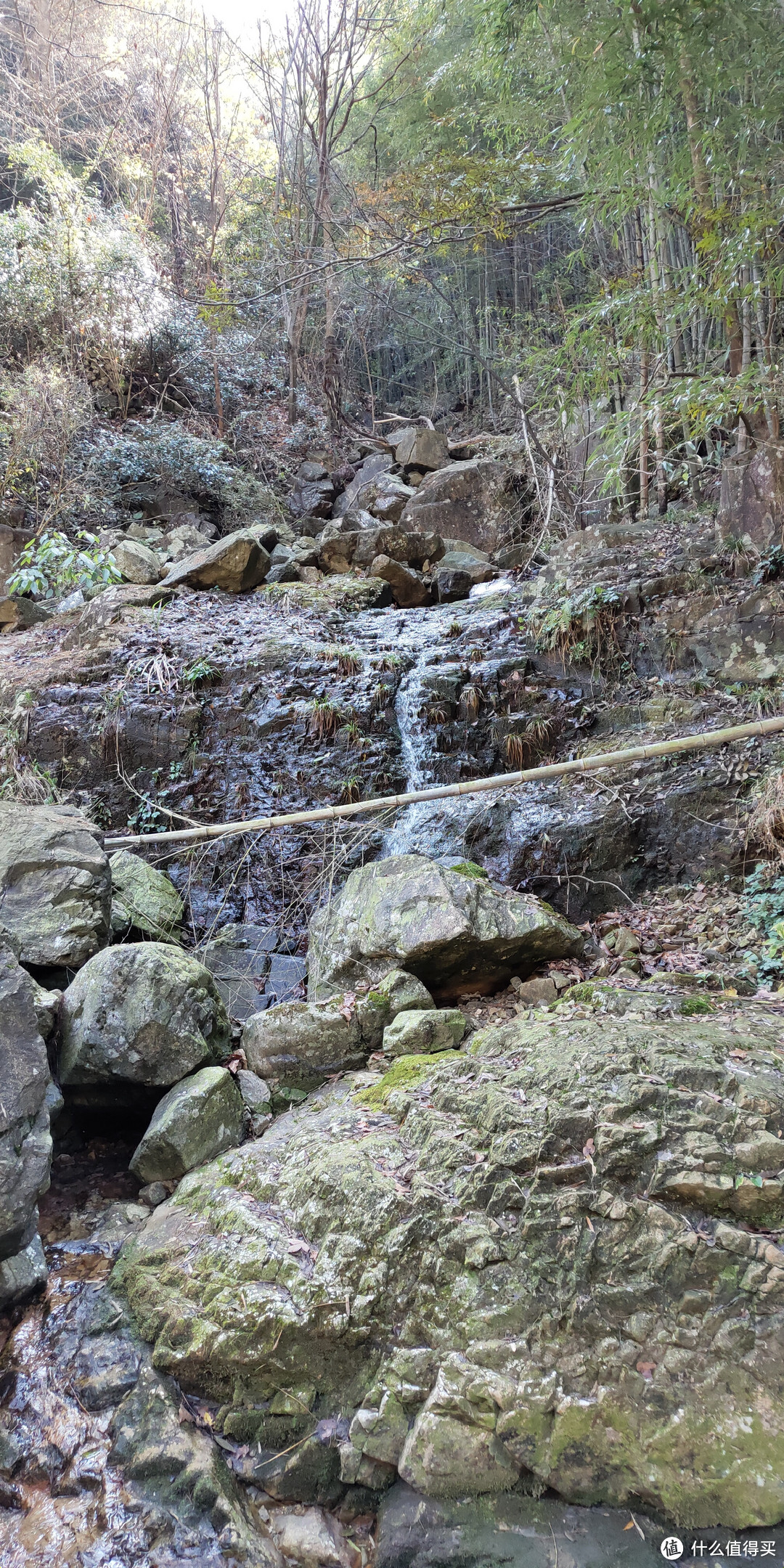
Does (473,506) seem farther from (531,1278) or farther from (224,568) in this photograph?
(531,1278)

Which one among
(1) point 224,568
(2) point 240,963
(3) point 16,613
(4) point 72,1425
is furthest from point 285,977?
(3) point 16,613

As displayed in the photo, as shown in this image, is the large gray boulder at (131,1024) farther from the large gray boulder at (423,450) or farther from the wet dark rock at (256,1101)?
the large gray boulder at (423,450)

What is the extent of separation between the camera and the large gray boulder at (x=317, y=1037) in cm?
372

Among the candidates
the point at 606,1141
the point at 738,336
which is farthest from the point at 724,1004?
the point at 738,336

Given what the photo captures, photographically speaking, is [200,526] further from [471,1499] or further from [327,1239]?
[471,1499]

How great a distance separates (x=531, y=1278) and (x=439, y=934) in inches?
70.8

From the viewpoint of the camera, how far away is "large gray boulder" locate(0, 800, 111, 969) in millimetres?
4031

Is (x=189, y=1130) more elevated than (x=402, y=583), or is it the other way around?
(x=402, y=583)

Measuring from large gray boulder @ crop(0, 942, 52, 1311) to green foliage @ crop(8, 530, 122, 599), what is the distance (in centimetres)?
647

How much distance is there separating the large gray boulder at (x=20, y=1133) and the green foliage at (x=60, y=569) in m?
6.47

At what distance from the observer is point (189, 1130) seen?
10.8 feet

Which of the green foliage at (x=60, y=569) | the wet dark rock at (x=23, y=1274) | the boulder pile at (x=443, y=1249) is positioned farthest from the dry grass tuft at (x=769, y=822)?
the green foliage at (x=60, y=569)

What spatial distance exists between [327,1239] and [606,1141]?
37.7 inches

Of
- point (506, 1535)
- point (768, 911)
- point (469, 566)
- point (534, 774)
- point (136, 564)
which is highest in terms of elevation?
point (136, 564)
